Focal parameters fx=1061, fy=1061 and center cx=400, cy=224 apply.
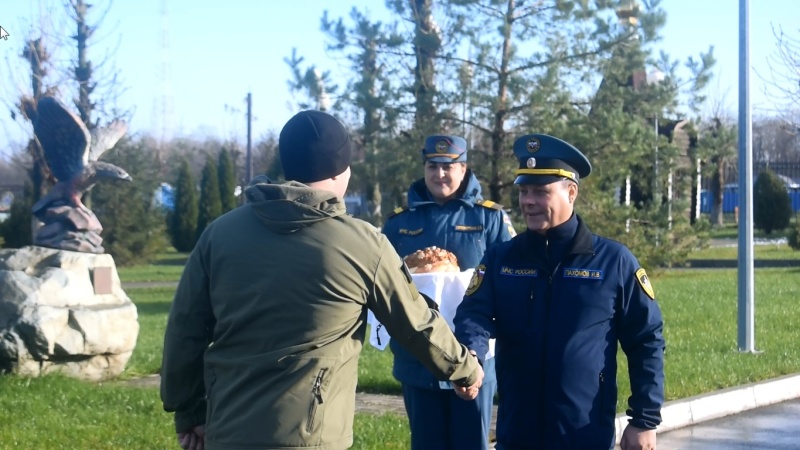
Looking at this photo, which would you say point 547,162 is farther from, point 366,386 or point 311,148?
point 366,386

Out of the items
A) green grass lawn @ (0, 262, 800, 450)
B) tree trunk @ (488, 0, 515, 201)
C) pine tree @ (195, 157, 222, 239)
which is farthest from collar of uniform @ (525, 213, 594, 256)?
pine tree @ (195, 157, 222, 239)

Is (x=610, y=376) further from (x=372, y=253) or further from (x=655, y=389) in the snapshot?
(x=372, y=253)

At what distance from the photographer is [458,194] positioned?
535cm

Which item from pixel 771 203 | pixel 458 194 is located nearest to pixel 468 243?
pixel 458 194

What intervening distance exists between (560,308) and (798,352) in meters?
7.60

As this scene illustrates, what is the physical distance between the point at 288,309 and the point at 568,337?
1.17 meters

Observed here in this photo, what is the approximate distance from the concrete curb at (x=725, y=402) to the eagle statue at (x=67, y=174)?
244 inches

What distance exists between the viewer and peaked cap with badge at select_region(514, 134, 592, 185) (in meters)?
3.89

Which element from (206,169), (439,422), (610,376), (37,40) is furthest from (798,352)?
(206,169)

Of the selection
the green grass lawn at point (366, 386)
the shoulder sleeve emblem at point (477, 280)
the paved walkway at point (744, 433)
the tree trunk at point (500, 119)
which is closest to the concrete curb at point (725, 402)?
the paved walkway at point (744, 433)

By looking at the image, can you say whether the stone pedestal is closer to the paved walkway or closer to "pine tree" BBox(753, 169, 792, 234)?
the paved walkway

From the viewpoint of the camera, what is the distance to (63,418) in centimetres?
765

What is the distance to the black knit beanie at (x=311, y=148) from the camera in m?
3.17

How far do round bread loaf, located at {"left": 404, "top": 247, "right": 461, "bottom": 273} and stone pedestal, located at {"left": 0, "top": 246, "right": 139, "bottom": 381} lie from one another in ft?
17.8
